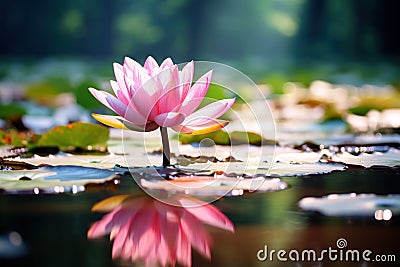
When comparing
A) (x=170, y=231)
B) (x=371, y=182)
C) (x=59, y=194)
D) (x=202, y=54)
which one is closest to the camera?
(x=170, y=231)

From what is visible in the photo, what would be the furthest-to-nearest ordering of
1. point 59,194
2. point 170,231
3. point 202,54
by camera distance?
point 202,54
point 59,194
point 170,231

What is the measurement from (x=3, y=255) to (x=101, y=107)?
5.04 feet

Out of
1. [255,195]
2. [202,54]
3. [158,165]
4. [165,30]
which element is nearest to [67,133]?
[158,165]

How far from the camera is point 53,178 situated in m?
0.97

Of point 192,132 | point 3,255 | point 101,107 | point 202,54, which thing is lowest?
point 3,255

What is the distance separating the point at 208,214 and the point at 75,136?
573mm

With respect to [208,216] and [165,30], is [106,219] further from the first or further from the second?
[165,30]

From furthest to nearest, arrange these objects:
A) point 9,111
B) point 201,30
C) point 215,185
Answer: point 201,30 → point 9,111 → point 215,185

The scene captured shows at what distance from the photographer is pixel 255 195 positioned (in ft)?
2.97

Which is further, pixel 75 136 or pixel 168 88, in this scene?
pixel 75 136

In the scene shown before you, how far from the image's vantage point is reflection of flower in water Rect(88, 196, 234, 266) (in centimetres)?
62

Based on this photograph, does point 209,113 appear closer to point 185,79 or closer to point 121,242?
point 185,79

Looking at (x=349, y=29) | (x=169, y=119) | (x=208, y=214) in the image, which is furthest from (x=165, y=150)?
(x=349, y=29)

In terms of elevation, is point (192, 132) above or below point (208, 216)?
above
